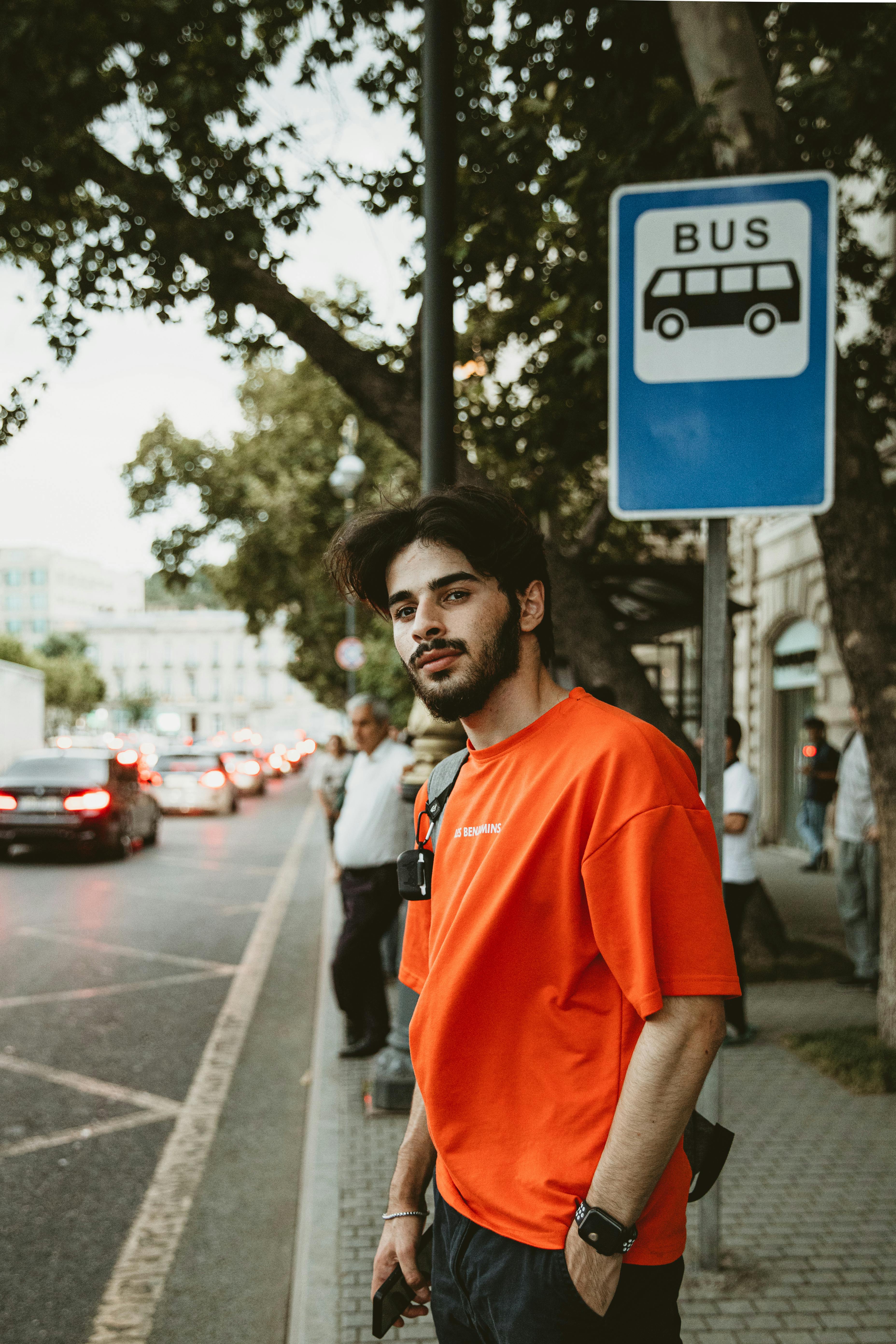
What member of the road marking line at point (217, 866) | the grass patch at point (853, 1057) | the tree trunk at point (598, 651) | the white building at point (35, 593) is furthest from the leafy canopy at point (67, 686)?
the grass patch at point (853, 1057)

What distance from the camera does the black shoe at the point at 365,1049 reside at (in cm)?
620

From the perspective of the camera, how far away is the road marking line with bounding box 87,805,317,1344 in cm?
359

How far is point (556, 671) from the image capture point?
887 cm

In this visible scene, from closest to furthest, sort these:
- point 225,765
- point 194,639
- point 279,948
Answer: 1. point 279,948
2. point 225,765
3. point 194,639

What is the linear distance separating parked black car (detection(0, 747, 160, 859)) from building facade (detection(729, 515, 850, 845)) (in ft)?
29.3

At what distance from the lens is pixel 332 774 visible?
11023 millimetres

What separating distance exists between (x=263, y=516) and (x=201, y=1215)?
19.8 meters

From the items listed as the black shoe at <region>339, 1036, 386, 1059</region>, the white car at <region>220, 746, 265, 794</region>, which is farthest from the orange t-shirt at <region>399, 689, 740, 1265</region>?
the white car at <region>220, 746, 265, 794</region>

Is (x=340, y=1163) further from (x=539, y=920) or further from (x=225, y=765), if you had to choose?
(x=225, y=765)

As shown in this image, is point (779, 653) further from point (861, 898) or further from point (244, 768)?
point (244, 768)

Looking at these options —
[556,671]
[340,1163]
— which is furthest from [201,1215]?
[556,671]

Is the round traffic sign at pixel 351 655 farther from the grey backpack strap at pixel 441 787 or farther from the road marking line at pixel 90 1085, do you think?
the grey backpack strap at pixel 441 787

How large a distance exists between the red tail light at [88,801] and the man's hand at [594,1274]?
594 inches

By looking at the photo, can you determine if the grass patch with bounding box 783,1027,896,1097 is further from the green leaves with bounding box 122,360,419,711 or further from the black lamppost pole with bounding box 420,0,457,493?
the green leaves with bounding box 122,360,419,711
